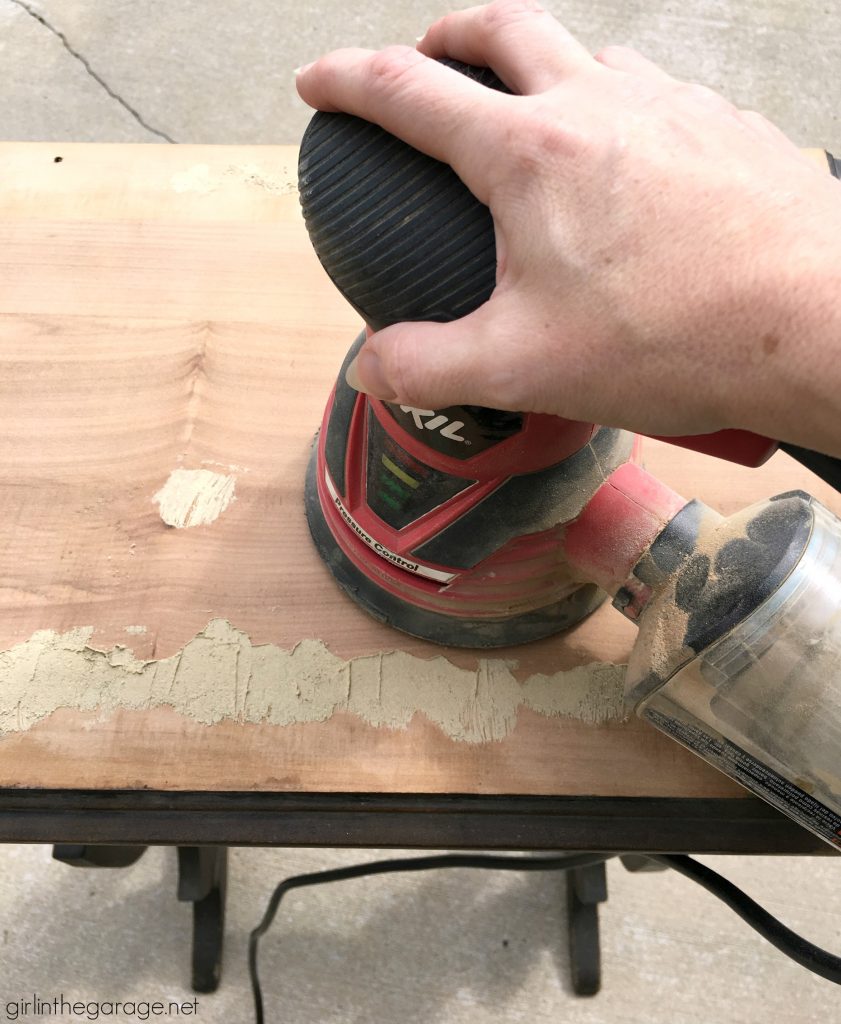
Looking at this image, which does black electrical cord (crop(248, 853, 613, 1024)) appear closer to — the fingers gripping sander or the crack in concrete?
the fingers gripping sander

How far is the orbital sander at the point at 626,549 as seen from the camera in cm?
49

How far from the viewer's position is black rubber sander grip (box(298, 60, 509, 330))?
0.40 metres

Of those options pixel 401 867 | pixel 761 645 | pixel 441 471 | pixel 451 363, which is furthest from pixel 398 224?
pixel 401 867

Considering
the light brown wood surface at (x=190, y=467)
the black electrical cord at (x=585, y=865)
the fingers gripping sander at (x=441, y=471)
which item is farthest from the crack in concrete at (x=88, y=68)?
the black electrical cord at (x=585, y=865)

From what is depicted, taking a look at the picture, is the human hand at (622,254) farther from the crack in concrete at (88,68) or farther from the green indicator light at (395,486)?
the crack in concrete at (88,68)

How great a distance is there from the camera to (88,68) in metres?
1.67

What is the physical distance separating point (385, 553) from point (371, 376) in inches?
7.6

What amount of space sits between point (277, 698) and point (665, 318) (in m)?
0.39

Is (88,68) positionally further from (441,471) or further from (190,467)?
(441,471)

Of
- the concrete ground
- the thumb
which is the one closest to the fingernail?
the thumb

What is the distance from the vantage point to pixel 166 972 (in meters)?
1.13

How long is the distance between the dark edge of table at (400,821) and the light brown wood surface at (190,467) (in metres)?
0.01

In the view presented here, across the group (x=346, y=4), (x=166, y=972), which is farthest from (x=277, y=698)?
(x=346, y=4)

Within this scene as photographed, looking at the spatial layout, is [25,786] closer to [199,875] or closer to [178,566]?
[178,566]
